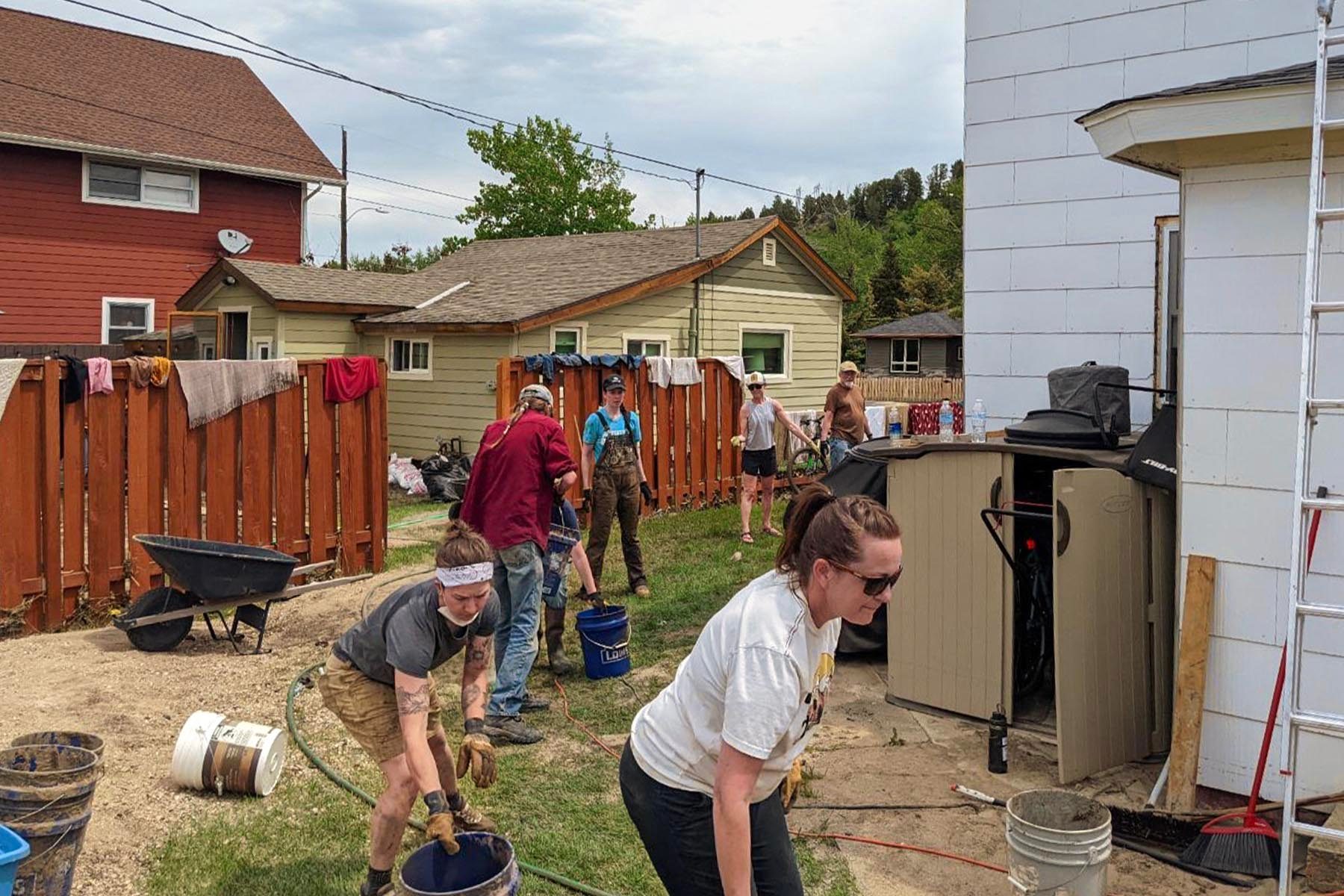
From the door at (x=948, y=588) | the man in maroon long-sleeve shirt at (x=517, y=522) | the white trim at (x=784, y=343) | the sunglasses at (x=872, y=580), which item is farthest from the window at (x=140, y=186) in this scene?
the sunglasses at (x=872, y=580)

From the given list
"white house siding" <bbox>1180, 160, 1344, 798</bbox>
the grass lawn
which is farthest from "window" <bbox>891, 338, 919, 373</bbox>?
"white house siding" <bbox>1180, 160, 1344, 798</bbox>

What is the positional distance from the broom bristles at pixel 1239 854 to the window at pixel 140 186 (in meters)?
19.8

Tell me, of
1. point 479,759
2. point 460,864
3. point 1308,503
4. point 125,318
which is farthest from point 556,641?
point 125,318

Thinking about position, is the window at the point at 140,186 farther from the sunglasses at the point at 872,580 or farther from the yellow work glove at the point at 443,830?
the sunglasses at the point at 872,580

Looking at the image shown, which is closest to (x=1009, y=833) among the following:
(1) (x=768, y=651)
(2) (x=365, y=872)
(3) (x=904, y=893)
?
(3) (x=904, y=893)

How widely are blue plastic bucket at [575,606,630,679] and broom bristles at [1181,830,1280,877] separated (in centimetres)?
349

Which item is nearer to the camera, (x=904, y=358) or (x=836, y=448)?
(x=836, y=448)

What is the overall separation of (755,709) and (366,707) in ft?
6.60

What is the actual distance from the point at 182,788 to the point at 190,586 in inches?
93.9

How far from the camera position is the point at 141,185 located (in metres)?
19.4

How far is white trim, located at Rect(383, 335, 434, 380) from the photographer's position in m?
16.5

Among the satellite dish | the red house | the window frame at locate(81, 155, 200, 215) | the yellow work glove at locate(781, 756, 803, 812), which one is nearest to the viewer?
the yellow work glove at locate(781, 756, 803, 812)

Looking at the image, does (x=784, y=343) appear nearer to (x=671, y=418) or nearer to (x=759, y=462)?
(x=671, y=418)

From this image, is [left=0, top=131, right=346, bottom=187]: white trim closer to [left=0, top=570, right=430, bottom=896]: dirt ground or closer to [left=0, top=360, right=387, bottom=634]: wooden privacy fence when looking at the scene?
[left=0, top=360, right=387, bottom=634]: wooden privacy fence
